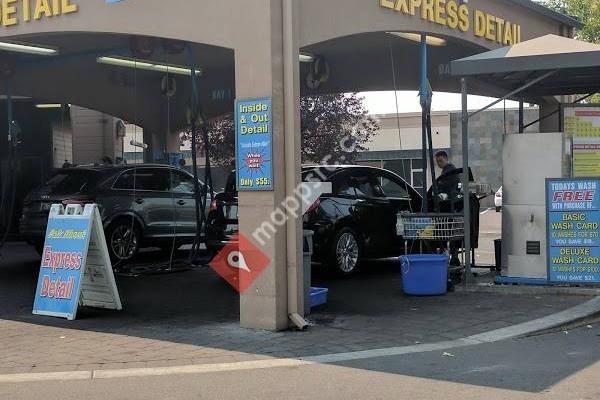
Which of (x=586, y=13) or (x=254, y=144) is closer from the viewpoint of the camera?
(x=254, y=144)

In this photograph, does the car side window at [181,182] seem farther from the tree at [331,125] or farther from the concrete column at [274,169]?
the tree at [331,125]

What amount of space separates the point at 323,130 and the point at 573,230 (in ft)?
58.6

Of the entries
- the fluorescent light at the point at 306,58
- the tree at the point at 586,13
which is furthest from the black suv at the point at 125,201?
the tree at the point at 586,13

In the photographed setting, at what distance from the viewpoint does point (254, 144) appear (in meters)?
7.18

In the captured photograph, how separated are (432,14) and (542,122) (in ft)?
18.3

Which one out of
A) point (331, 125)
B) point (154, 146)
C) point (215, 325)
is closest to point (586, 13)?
point (331, 125)

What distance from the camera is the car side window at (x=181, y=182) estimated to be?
42.9ft

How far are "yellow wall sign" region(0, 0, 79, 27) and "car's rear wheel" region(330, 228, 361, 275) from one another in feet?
15.8

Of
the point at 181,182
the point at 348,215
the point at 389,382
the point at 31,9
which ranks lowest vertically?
the point at 389,382

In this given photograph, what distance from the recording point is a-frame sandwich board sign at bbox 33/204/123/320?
7.95 metres

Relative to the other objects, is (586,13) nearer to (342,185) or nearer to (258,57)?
(342,185)

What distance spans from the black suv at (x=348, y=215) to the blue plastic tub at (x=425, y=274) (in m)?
1.49

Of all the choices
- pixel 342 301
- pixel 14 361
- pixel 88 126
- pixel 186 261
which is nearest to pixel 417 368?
pixel 342 301

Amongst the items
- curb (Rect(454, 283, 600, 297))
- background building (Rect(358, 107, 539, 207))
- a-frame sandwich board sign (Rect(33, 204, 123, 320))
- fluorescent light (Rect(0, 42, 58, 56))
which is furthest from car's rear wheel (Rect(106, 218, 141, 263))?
background building (Rect(358, 107, 539, 207))
